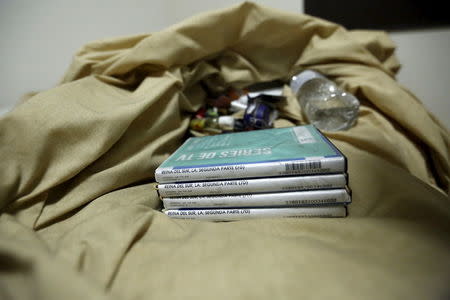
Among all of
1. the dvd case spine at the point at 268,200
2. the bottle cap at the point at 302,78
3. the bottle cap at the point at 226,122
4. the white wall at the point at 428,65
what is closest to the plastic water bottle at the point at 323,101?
the bottle cap at the point at 302,78

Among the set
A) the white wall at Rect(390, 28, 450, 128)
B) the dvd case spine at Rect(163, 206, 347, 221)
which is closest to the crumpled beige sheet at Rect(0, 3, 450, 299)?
the dvd case spine at Rect(163, 206, 347, 221)

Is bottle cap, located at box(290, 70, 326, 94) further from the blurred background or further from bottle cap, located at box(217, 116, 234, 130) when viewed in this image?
the blurred background

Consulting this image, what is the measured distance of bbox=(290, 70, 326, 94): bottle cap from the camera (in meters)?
0.62

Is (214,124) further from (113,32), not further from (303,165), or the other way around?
(113,32)

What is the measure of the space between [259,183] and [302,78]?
Answer: 0.40 meters

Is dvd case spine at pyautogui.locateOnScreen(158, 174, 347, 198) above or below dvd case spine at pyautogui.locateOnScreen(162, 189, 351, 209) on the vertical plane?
above

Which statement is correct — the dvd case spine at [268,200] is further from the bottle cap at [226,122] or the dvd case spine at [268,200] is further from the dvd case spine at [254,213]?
the bottle cap at [226,122]

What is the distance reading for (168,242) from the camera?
0.29 metres

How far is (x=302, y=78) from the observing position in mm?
631

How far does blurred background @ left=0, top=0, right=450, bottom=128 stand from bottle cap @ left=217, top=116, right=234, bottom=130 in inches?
21.9

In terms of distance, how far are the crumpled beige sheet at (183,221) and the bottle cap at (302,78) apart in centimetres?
4

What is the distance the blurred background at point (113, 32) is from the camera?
0.73m

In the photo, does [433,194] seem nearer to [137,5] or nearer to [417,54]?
[417,54]

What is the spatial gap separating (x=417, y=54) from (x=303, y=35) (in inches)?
17.3
